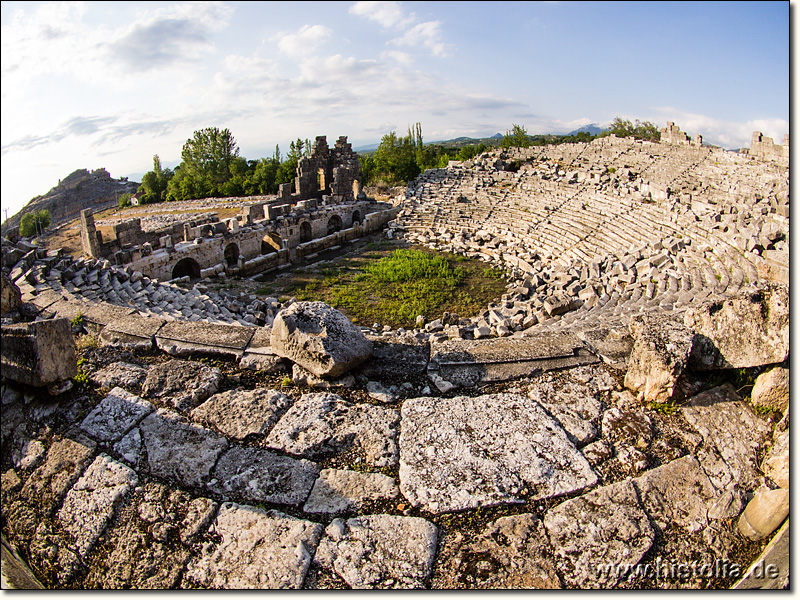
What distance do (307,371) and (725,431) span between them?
3094mm

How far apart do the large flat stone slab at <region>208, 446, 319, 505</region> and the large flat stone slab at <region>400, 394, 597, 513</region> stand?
2.07ft

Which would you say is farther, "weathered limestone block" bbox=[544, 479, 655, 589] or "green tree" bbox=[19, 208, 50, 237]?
"green tree" bbox=[19, 208, 50, 237]

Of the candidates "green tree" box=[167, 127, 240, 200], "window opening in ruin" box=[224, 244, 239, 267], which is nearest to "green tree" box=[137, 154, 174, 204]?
"green tree" box=[167, 127, 240, 200]

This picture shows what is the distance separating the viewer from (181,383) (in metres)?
3.80

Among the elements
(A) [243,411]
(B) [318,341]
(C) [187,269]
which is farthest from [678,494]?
(C) [187,269]

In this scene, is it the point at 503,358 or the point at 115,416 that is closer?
the point at 115,416

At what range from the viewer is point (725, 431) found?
3.25m

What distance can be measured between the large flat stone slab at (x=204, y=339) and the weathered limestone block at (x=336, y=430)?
3.68ft

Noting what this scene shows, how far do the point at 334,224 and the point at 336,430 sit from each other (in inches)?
693

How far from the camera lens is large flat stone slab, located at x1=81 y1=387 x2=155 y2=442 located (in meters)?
3.27

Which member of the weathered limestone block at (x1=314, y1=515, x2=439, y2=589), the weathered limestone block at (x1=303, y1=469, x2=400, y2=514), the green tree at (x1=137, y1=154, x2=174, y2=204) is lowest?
the weathered limestone block at (x1=314, y1=515, x2=439, y2=589)

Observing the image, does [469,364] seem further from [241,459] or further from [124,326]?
[124,326]

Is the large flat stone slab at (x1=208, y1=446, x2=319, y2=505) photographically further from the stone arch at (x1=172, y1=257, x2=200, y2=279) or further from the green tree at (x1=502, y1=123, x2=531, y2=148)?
the green tree at (x1=502, y1=123, x2=531, y2=148)

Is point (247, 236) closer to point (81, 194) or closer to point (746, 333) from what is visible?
point (746, 333)
